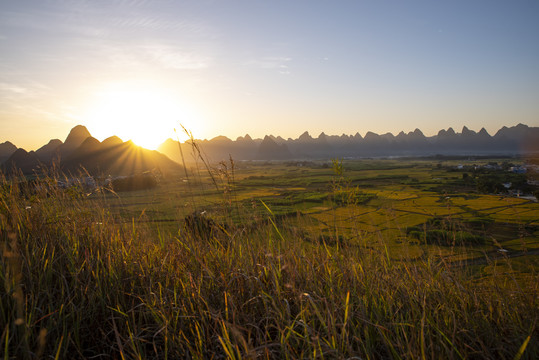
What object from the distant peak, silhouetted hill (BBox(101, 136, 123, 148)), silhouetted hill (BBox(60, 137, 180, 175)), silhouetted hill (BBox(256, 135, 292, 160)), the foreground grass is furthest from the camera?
silhouetted hill (BBox(256, 135, 292, 160))

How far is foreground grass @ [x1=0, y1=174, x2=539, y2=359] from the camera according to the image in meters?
1.68

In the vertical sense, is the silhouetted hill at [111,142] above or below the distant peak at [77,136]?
below

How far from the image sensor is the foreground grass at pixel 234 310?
1680mm

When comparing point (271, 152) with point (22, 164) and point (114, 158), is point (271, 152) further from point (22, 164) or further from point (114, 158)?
point (22, 164)

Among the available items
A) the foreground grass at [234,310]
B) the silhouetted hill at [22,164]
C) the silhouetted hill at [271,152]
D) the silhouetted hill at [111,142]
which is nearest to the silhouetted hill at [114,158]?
the silhouetted hill at [111,142]

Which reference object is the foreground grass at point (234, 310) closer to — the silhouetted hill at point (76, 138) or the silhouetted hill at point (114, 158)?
the silhouetted hill at point (114, 158)

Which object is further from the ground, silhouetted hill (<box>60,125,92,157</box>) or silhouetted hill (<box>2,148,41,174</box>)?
silhouetted hill (<box>60,125,92,157</box>)

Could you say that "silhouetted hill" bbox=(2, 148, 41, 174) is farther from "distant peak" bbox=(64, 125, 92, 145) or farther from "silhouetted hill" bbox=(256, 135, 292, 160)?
"silhouetted hill" bbox=(256, 135, 292, 160)

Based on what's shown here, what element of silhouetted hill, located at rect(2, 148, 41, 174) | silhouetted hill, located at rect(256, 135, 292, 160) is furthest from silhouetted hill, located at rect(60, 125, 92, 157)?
silhouetted hill, located at rect(256, 135, 292, 160)

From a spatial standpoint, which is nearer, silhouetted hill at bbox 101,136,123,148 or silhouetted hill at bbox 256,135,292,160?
silhouetted hill at bbox 101,136,123,148

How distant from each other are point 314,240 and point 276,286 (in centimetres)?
105

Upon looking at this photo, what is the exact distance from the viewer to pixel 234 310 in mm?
1821

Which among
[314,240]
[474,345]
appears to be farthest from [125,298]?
[474,345]

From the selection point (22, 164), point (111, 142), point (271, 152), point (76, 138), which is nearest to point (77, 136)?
point (76, 138)
